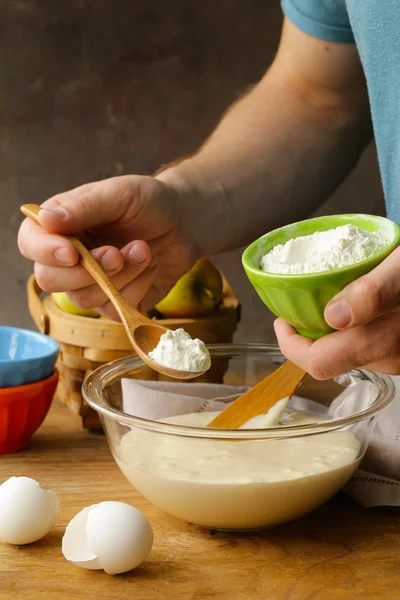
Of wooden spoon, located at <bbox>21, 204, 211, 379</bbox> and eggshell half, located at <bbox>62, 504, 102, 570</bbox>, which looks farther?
wooden spoon, located at <bbox>21, 204, 211, 379</bbox>

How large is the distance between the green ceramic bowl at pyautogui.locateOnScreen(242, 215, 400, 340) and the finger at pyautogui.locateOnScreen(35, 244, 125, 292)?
1.06 ft

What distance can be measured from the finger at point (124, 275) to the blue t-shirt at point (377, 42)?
40cm

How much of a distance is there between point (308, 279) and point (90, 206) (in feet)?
1.51

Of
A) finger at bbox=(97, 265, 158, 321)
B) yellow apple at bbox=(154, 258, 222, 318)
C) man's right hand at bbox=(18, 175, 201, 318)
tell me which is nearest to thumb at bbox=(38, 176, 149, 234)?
man's right hand at bbox=(18, 175, 201, 318)

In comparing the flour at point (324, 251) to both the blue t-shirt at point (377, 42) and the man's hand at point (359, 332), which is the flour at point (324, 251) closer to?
the man's hand at point (359, 332)

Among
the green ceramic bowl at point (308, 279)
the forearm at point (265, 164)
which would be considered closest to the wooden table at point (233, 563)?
the green ceramic bowl at point (308, 279)

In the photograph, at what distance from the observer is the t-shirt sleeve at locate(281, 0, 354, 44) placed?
1253mm

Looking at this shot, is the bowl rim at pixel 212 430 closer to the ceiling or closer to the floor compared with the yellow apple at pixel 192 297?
closer to the ceiling

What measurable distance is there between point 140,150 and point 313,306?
1197 mm

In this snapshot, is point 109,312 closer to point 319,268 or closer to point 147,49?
point 319,268

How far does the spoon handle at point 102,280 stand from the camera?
0.98 meters

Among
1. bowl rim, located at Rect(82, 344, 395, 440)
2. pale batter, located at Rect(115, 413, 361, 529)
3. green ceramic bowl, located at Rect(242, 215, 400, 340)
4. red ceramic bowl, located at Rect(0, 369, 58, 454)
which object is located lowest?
red ceramic bowl, located at Rect(0, 369, 58, 454)

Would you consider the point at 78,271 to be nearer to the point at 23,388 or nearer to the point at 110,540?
the point at 23,388

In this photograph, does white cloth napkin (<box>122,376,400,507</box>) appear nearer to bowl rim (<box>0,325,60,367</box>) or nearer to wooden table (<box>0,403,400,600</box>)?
wooden table (<box>0,403,400,600</box>)
